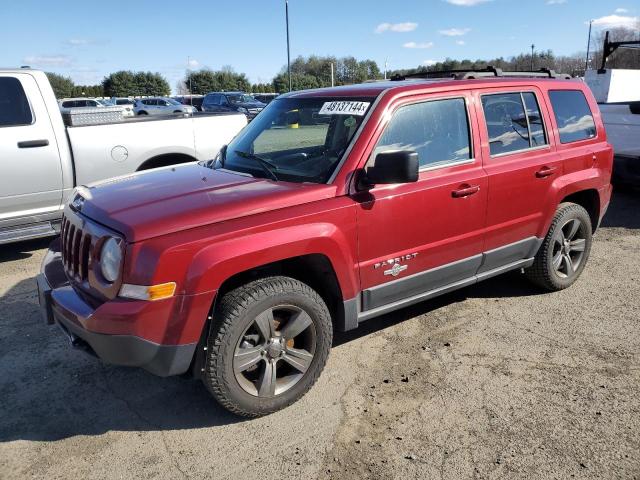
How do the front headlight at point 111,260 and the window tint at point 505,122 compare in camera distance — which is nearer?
the front headlight at point 111,260

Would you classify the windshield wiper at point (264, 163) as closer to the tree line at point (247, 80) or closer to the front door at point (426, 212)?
the front door at point (426, 212)

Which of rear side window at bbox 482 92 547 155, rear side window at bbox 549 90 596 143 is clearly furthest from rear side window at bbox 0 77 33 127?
rear side window at bbox 549 90 596 143

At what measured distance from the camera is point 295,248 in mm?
2994

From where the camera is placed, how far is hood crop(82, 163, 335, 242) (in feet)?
9.12

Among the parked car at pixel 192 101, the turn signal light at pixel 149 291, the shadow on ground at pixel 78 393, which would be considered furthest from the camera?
the parked car at pixel 192 101

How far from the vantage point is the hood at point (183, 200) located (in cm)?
278

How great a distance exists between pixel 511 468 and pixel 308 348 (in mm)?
1271

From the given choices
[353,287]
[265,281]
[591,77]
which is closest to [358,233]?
[353,287]

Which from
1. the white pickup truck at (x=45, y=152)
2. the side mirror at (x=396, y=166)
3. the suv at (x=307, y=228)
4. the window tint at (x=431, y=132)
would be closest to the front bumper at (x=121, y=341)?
the suv at (x=307, y=228)

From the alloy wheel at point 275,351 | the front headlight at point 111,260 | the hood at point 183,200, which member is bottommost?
the alloy wheel at point 275,351

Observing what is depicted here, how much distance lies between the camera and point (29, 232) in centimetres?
562

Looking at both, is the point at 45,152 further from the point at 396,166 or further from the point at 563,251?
the point at 563,251

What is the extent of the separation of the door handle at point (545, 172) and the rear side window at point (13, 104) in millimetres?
5115

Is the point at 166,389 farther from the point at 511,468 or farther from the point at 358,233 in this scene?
the point at 511,468
